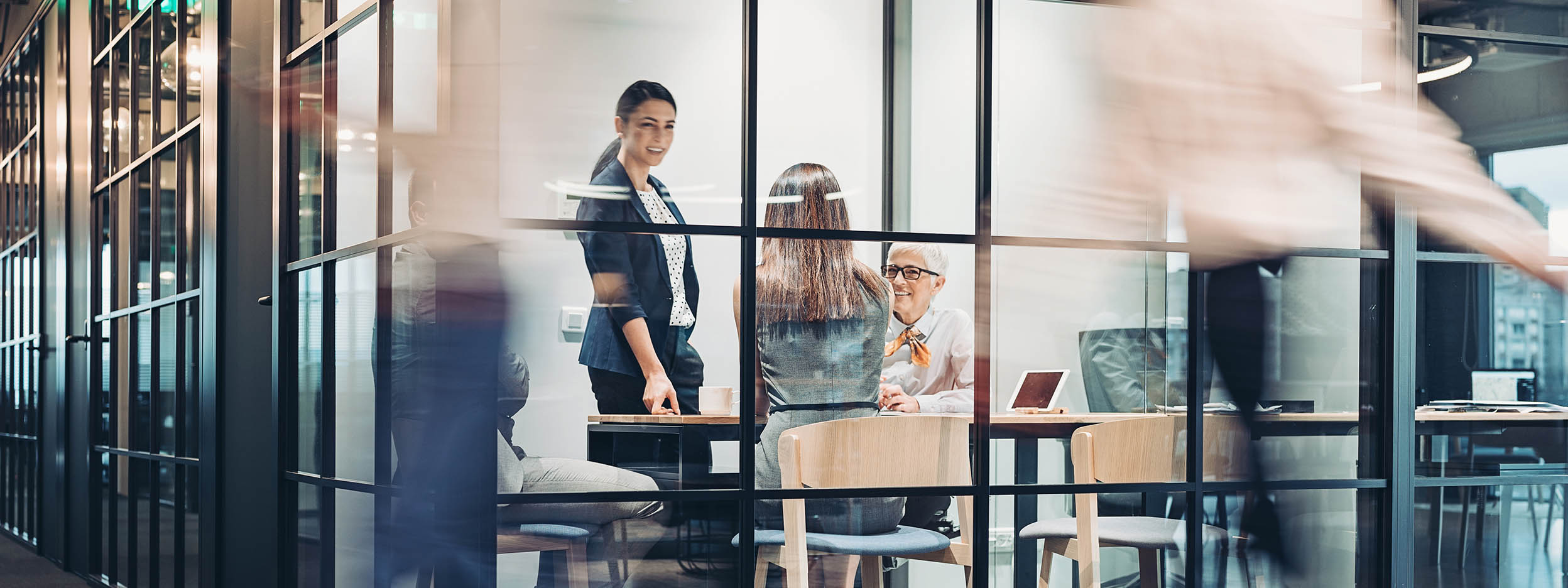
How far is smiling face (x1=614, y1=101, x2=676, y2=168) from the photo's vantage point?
1.90 m

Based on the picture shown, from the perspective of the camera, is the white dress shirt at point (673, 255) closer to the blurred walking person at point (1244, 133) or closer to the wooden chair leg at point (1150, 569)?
the wooden chair leg at point (1150, 569)

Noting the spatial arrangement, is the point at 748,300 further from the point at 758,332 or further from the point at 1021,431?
the point at 1021,431

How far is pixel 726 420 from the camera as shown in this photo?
1936 millimetres

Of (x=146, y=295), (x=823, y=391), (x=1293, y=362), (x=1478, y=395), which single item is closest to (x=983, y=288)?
(x=823, y=391)

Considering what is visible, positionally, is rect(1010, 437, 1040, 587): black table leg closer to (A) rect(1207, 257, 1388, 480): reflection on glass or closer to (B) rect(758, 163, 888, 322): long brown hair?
(B) rect(758, 163, 888, 322): long brown hair

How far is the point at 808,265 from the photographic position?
1.99 meters

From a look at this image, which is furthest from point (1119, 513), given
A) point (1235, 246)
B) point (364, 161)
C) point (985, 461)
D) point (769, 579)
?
point (1235, 246)

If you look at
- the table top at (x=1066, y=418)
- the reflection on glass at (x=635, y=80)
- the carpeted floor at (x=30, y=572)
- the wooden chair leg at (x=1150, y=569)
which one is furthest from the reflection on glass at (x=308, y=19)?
the carpeted floor at (x=30, y=572)

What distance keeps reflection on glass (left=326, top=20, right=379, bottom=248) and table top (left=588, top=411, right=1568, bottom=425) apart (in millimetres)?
542

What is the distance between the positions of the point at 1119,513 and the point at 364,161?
4.79 feet

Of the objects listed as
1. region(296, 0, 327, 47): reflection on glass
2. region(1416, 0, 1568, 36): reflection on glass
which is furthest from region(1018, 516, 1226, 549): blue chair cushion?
region(296, 0, 327, 47): reflection on glass

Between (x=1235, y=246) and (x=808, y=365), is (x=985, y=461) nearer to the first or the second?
(x=808, y=365)

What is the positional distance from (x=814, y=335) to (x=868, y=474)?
253mm

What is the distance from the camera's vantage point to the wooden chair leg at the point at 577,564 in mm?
1856
